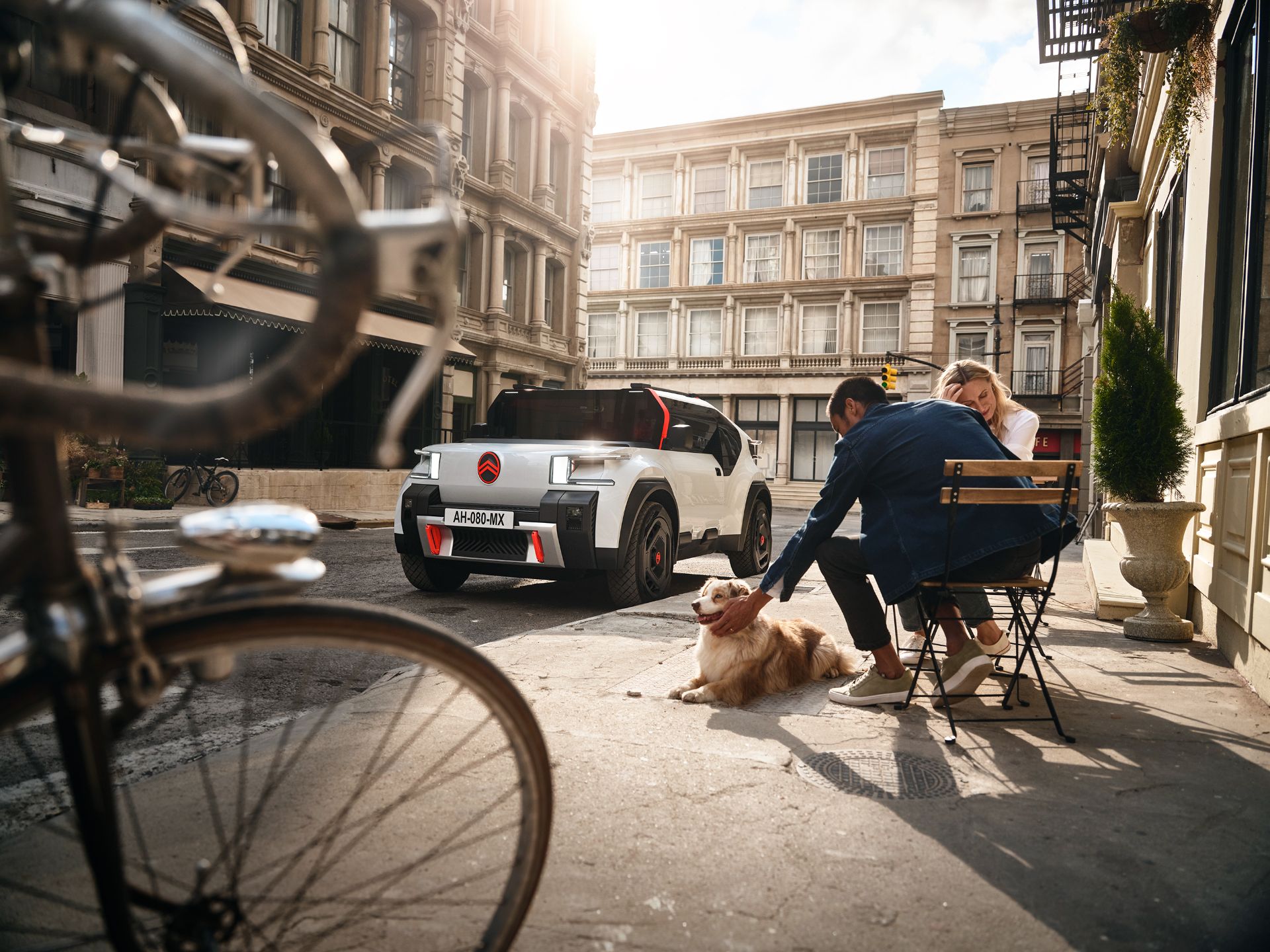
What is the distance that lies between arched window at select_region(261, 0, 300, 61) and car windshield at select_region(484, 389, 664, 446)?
48.7 ft

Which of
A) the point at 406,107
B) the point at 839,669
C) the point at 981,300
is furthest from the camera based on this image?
the point at 981,300

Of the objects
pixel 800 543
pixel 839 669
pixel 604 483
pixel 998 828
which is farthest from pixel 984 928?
pixel 604 483

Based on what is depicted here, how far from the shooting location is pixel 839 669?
4.61m

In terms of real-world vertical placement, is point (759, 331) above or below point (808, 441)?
above

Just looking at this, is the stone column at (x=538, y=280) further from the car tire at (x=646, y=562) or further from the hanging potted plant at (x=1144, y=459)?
the hanging potted plant at (x=1144, y=459)

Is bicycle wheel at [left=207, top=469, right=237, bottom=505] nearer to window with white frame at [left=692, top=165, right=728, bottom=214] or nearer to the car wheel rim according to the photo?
the car wheel rim

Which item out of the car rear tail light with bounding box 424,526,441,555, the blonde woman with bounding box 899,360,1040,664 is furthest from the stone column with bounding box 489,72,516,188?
the blonde woman with bounding box 899,360,1040,664

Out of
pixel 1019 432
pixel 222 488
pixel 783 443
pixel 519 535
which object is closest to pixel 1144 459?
pixel 1019 432

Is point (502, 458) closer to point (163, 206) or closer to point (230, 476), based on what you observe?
point (163, 206)

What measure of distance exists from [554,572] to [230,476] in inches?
459

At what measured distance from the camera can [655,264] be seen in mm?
44781

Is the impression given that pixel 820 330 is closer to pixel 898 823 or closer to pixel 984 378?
pixel 984 378

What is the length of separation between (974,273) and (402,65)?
2598 cm

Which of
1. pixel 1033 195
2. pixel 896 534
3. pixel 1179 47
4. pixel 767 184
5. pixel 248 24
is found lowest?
pixel 896 534
